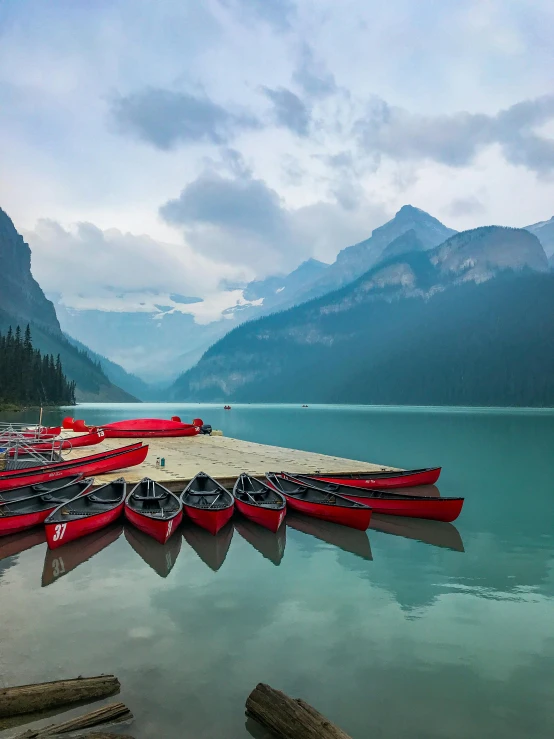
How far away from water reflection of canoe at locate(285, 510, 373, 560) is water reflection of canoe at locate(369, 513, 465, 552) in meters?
1.64

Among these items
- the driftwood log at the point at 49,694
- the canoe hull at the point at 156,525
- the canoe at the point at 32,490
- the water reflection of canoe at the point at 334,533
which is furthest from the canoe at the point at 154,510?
the driftwood log at the point at 49,694

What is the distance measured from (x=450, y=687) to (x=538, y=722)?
5.12ft

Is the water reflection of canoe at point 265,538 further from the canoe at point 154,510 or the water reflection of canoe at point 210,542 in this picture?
the canoe at point 154,510

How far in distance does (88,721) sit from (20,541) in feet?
44.5

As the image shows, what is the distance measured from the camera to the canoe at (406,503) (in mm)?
23297

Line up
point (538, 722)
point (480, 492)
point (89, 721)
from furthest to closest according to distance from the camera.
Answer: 1. point (480, 492)
2. point (538, 722)
3. point (89, 721)

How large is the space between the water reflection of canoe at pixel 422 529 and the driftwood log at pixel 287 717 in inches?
548

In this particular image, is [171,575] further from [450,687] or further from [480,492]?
[480,492]

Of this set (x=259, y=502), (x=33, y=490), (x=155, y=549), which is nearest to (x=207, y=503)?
(x=259, y=502)

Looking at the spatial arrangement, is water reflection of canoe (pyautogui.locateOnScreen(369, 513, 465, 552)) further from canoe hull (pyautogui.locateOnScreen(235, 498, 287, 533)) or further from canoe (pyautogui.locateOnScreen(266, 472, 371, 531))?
canoe hull (pyautogui.locateOnScreen(235, 498, 287, 533))

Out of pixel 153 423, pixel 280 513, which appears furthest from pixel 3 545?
pixel 153 423

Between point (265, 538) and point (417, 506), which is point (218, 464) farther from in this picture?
point (417, 506)

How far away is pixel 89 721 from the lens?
7.59 metres

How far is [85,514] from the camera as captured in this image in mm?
20203
